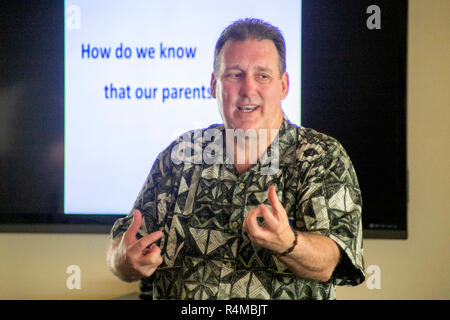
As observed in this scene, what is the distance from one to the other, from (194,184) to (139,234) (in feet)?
0.46

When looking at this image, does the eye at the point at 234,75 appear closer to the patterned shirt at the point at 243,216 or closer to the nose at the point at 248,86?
the nose at the point at 248,86

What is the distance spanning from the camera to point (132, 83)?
1.19 metres

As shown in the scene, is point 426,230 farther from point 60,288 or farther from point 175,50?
point 60,288

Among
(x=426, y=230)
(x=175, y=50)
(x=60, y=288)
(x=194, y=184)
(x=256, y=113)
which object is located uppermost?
(x=175, y=50)

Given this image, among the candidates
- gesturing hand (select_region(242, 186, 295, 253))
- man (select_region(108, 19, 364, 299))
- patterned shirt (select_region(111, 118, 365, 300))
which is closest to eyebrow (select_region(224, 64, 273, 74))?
man (select_region(108, 19, 364, 299))

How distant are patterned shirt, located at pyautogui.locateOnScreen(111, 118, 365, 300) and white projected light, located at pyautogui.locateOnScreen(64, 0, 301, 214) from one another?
227 millimetres

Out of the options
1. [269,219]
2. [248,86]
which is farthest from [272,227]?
[248,86]

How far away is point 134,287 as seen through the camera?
1268 mm

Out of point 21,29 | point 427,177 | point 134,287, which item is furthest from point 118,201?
point 427,177

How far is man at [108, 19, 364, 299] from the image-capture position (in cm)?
87

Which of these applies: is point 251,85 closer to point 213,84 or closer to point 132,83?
point 213,84

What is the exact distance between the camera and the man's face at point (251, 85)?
3.16ft

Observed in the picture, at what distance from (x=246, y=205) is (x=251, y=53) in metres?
0.29
